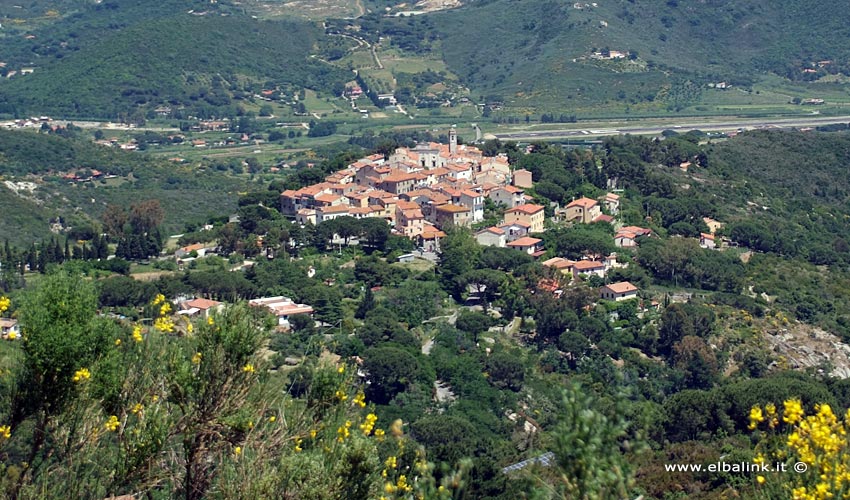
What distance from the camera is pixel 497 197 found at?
4297cm

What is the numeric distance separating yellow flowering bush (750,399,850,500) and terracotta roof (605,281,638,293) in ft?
95.1

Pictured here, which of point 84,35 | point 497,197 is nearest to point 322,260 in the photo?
point 497,197

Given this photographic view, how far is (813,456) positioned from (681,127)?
2772 inches

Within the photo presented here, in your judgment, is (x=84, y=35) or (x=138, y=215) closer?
(x=138, y=215)

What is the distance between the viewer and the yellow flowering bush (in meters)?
7.27

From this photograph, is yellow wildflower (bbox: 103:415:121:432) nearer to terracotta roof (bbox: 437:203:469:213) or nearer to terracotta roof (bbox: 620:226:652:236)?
terracotta roof (bbox: 437:203:469:213)

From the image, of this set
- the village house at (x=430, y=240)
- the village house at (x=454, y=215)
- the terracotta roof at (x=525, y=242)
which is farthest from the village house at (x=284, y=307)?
the terracotta roof at (x=525, y=242)

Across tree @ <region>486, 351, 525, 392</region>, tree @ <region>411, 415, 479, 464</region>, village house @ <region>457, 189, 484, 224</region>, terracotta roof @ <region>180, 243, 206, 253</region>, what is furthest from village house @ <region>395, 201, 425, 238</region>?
tree @ <region>411, 415, 479, 464</region>

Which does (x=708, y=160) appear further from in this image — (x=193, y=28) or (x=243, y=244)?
(x=193, y=28)

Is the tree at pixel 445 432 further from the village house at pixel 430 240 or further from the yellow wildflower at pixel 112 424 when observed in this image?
the yellow wildflower at pixel 112 424

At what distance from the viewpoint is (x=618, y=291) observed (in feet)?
120

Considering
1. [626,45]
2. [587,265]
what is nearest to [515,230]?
[587,265]

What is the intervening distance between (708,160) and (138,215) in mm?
27106

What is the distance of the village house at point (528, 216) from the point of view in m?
41.3
